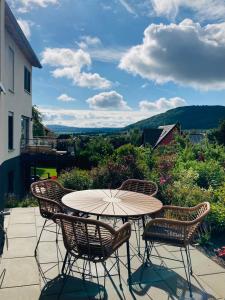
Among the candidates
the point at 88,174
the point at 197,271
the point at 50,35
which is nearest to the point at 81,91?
the point at 50,35

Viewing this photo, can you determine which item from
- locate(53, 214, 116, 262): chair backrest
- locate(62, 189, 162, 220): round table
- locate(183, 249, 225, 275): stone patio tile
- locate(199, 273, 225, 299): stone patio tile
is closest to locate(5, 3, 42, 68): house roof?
locate(62, 189, 162, 220): round table

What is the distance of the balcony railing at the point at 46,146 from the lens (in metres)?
14.9

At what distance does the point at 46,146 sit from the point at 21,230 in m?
11.5

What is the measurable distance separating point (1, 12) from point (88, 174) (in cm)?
470

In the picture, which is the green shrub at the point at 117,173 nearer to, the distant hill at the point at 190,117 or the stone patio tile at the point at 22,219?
the stone patio tile at the point at 22,219

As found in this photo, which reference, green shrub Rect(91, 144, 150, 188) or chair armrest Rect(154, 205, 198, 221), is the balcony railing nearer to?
green shrub Rect(91, 144, 150, 188)

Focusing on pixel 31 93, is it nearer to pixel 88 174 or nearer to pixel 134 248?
pixel 88 174

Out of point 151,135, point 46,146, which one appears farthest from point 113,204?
point 151,135

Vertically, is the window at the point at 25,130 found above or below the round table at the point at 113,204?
above

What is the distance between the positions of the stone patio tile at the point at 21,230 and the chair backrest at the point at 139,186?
1.71 m

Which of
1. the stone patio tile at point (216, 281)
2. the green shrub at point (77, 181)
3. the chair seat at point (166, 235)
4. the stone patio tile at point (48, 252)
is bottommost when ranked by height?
the stone patio tile at point (216, 281)

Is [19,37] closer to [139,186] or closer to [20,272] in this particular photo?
[139,186]

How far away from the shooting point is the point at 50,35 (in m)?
9.98

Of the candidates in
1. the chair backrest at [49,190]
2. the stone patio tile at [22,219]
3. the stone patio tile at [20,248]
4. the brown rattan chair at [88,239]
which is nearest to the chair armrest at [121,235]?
the brown rattan chair at [88,239]
